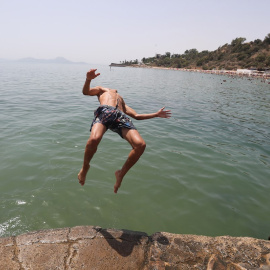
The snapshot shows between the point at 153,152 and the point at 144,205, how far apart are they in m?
3.66

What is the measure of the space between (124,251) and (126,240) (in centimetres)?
25

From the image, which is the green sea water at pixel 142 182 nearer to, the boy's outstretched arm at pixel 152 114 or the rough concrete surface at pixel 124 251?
the rough concrete surface at pixel 124 251

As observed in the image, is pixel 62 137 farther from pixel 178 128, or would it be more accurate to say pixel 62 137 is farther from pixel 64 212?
pixel 178 128

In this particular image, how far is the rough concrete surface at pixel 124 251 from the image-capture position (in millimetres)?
3332

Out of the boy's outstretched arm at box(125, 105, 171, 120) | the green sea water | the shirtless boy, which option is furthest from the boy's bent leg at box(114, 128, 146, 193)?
the green sea water

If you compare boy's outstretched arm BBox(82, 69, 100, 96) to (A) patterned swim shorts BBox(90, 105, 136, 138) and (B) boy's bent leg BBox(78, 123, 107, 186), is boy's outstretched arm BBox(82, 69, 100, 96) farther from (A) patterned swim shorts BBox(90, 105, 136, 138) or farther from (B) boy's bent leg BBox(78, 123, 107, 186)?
(B) boy's bent leg BBox(78, 123, 107, 186)

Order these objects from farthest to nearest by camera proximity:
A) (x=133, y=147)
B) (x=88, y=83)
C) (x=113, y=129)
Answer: (x=88, y=83)
(x=113, y=129)
(x=133, y=147)

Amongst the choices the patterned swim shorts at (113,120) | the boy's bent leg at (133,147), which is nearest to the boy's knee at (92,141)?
the patterned swim shorts at (113,120)

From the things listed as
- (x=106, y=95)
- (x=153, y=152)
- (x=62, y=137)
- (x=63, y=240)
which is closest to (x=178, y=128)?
(x=153, y=152)

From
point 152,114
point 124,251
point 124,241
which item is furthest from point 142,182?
point 124,251

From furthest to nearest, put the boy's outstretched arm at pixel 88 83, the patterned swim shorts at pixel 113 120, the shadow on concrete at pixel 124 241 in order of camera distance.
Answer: the boy's outstretched arm at pixel 88 83
the patterned swim shorts at pixel 113 120
the shadow on concrete at pixel 124 241

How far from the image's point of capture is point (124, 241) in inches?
150

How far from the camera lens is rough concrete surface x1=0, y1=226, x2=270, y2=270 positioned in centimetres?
333

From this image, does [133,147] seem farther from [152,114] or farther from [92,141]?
[152,114]
